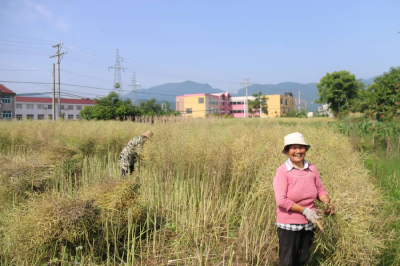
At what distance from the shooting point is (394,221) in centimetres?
347

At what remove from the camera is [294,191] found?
88.1 inches

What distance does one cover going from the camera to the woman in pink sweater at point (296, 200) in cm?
222

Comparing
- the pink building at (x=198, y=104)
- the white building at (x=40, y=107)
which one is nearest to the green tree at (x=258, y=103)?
the pink building at (x=198, y=104)

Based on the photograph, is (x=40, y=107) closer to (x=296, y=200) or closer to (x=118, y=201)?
(x=118, y=201)

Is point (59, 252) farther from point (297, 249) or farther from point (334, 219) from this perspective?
point (334, 219)

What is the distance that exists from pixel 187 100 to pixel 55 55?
57.9m

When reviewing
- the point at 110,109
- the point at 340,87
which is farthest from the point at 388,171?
the point at 340,87

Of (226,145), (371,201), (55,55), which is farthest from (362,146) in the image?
(55,55)

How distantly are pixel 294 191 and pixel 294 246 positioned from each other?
435 millimetres

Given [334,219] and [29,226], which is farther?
[29,226]

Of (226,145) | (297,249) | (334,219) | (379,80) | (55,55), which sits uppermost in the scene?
(55,55)

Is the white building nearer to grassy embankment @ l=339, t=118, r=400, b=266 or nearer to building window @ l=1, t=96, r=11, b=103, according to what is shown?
building window @ l=1, t=96, r=11, b=103

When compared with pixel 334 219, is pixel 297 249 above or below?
below

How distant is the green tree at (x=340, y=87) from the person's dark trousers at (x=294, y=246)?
44.8 meters
